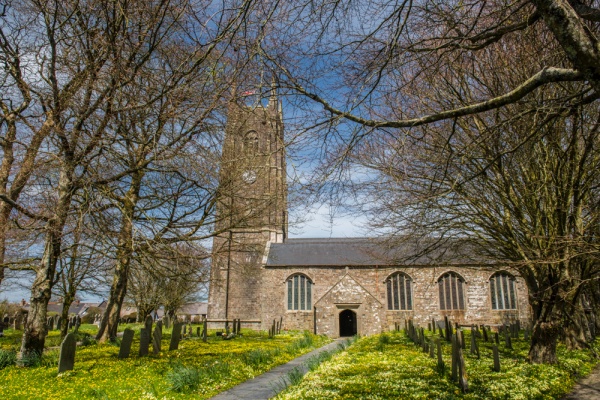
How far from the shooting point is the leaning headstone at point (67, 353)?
335 inches

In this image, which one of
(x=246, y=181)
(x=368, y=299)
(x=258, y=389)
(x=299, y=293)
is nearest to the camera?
(x=258, y=389)

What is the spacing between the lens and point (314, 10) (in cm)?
481

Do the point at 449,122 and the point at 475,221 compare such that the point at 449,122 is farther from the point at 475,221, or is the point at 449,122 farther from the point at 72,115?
the point at 72,115

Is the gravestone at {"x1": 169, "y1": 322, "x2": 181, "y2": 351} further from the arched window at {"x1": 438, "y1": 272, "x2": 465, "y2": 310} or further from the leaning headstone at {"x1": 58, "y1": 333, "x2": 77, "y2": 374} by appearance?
the arched window at {"x1": 438, "y1": 272, "x2": 465, "y2": 310}

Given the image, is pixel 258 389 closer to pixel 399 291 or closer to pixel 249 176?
pixel 249 176

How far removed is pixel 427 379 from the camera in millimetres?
8328

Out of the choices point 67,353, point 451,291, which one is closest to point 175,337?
point 67,353

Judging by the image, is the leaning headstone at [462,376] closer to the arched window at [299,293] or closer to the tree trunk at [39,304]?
the tree trunk at [39,304]


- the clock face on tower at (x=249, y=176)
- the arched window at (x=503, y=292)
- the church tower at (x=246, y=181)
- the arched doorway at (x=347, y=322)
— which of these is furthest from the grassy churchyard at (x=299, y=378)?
the arched doorway at (x=347, y=322)

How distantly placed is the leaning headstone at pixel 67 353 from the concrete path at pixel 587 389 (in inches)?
383

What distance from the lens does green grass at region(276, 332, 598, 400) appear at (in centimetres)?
687

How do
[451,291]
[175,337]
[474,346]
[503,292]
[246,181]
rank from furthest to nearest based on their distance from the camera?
[451,291] → [503,292] → [175,337] → [246,181] → [474,346]

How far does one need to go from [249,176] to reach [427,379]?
703cm

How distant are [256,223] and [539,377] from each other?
9.26 metres
